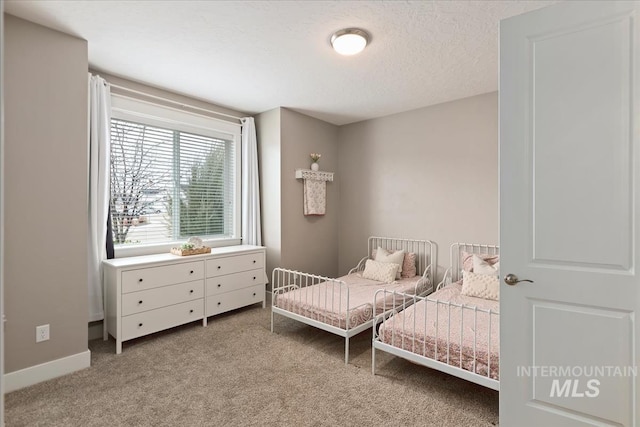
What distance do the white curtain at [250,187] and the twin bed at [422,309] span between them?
758 mm

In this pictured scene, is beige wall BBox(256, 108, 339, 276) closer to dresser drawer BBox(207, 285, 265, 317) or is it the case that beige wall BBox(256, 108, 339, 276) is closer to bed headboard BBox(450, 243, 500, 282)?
dresser drawer BBox(207, 285, 265, 317)

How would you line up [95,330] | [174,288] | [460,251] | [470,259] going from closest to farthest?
[95,330]
[174,288]
[470,259]
[460,251]

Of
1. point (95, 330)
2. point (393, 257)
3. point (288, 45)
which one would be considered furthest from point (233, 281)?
point (288, 45)

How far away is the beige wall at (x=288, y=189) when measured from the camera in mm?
4230

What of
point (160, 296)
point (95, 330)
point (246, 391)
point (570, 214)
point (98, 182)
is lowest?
point (246, 391)

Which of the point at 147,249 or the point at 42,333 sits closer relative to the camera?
the point at 42,333

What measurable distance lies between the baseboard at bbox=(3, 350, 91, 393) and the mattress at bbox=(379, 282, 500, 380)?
7.71 feet

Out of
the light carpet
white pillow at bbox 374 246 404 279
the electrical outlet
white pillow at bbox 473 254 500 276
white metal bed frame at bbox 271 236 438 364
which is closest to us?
the light carpet

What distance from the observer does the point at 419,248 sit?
14.0 feet

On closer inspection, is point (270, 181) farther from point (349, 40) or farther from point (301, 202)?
point (349, 40)

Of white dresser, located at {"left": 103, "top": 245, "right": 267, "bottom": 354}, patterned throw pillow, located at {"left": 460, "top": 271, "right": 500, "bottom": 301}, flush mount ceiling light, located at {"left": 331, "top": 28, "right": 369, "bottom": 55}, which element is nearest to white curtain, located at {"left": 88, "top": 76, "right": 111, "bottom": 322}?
white dresser, located at {"left": 103, "top": 245, "right": 267, "bottom": 354}

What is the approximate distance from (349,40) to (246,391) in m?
2.61

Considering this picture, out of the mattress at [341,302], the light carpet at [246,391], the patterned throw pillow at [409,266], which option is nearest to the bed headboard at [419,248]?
the patterned throw pillow at [409,266]

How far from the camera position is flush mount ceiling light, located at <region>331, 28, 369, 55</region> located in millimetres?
2369
